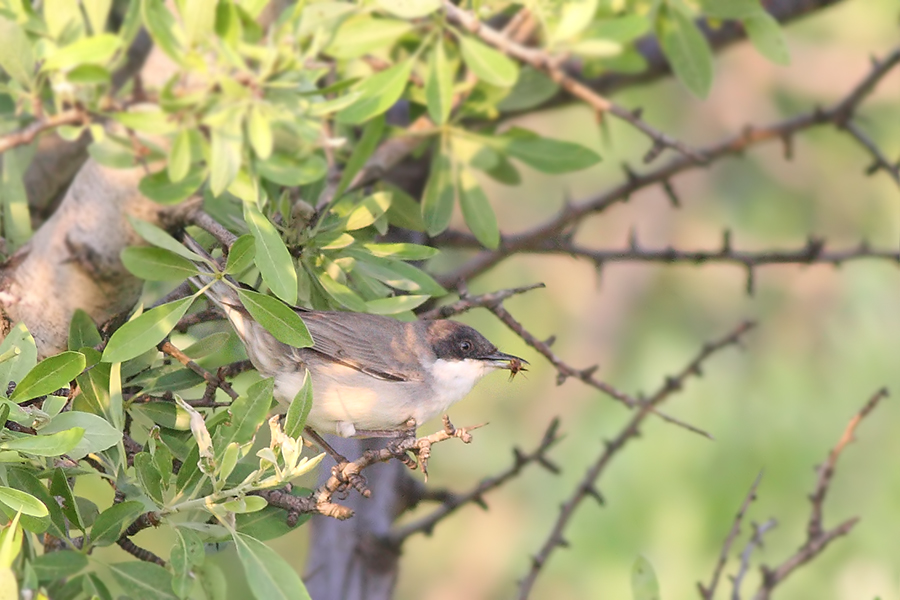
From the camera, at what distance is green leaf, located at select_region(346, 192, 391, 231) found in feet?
9.30

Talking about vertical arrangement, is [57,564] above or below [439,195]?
below

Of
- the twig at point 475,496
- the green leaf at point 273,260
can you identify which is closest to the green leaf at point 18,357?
the green leaf at point 273,260

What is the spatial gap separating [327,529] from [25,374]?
6.60 feet

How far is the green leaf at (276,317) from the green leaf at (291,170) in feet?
1.48

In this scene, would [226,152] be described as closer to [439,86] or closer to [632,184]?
[439,86]

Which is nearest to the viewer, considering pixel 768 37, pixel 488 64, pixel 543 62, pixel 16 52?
pixel 16 52

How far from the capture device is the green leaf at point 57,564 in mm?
1976

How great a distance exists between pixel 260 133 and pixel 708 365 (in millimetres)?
5625

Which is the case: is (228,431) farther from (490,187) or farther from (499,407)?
(490,187)

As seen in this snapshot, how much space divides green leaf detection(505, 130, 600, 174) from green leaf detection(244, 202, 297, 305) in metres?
1.30

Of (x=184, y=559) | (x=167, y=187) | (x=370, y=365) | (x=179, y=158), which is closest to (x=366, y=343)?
(x=370, y=365)

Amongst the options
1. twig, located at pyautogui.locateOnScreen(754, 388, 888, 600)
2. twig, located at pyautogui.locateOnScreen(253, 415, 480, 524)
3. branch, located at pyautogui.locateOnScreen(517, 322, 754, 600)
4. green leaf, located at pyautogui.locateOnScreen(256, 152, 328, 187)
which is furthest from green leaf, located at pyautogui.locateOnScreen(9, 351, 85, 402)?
twig, located at pyautogui.locateOnScreen(754, 388, 888, 600)

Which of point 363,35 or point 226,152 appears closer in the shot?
point 226,152

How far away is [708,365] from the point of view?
24.7 ft
